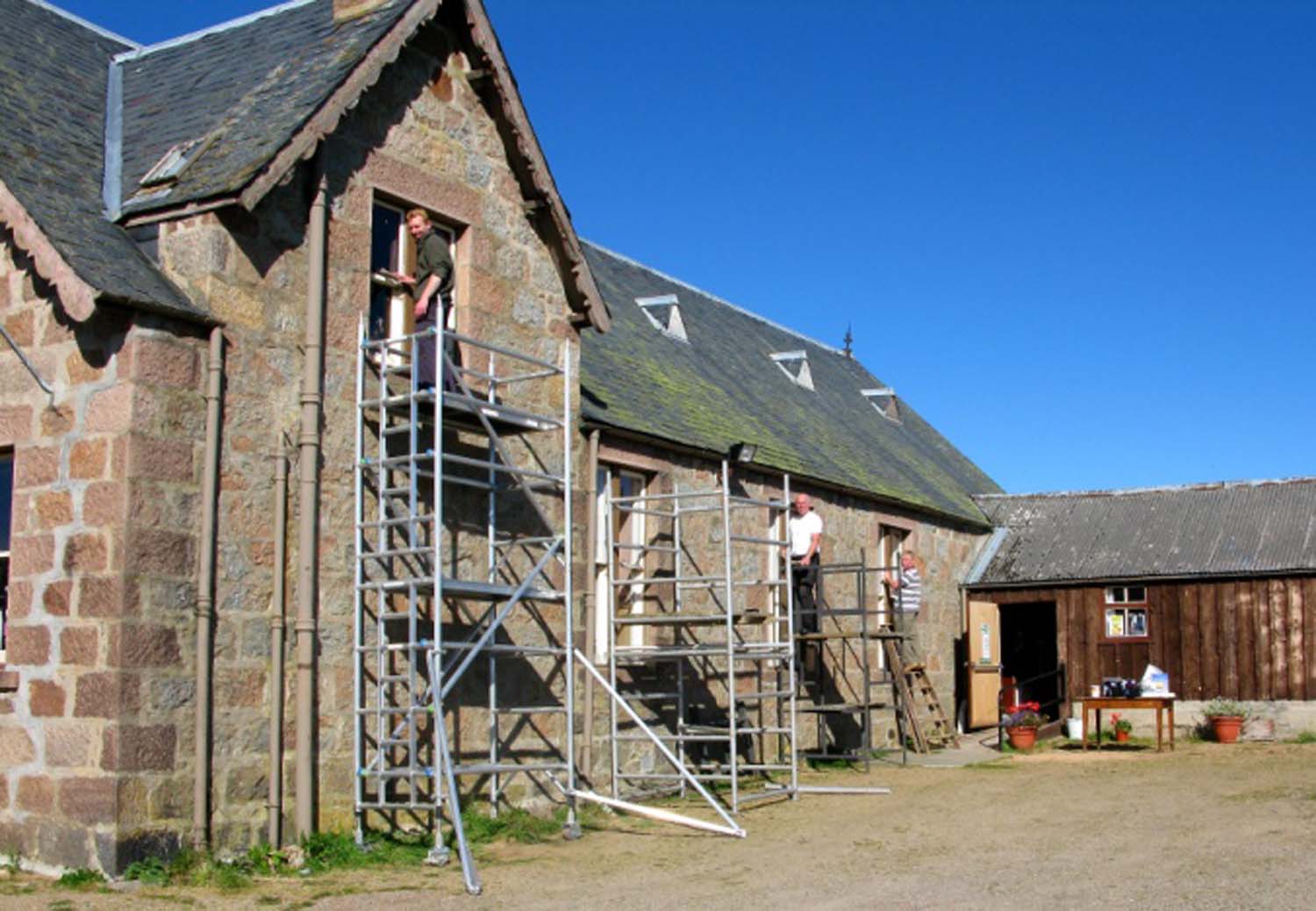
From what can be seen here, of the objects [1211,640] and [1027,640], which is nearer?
[1211,640]

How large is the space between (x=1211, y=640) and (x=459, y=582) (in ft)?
50.7

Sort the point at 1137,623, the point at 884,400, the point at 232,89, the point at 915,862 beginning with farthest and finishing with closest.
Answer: the point at 884,400, the point at 1137,623, the point at 232,89, the point at 915,862

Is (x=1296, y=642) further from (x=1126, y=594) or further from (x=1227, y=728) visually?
(x=1126, y=594)

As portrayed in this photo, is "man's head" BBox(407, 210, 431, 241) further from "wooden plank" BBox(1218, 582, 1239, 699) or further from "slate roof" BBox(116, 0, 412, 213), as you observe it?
"wooden plank" BBox(1218, 582, 1239, 699)

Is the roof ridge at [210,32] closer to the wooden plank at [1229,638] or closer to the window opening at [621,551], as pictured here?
the window opening at [621,551]

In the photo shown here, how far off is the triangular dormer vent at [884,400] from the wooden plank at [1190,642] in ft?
23.1

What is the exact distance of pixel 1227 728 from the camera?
21.7 meters

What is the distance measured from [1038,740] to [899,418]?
26.4ft

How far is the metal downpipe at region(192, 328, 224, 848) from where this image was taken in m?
9.91

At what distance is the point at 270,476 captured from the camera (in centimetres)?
1083

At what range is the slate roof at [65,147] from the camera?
33.1ft

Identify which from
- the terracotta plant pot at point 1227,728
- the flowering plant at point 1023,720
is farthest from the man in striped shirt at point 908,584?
the terracotta plant pot at point 1227,728

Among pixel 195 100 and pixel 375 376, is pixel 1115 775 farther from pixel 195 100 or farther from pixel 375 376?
pixel 195 100

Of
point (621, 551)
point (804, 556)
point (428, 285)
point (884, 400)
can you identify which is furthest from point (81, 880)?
point (884, 400)
